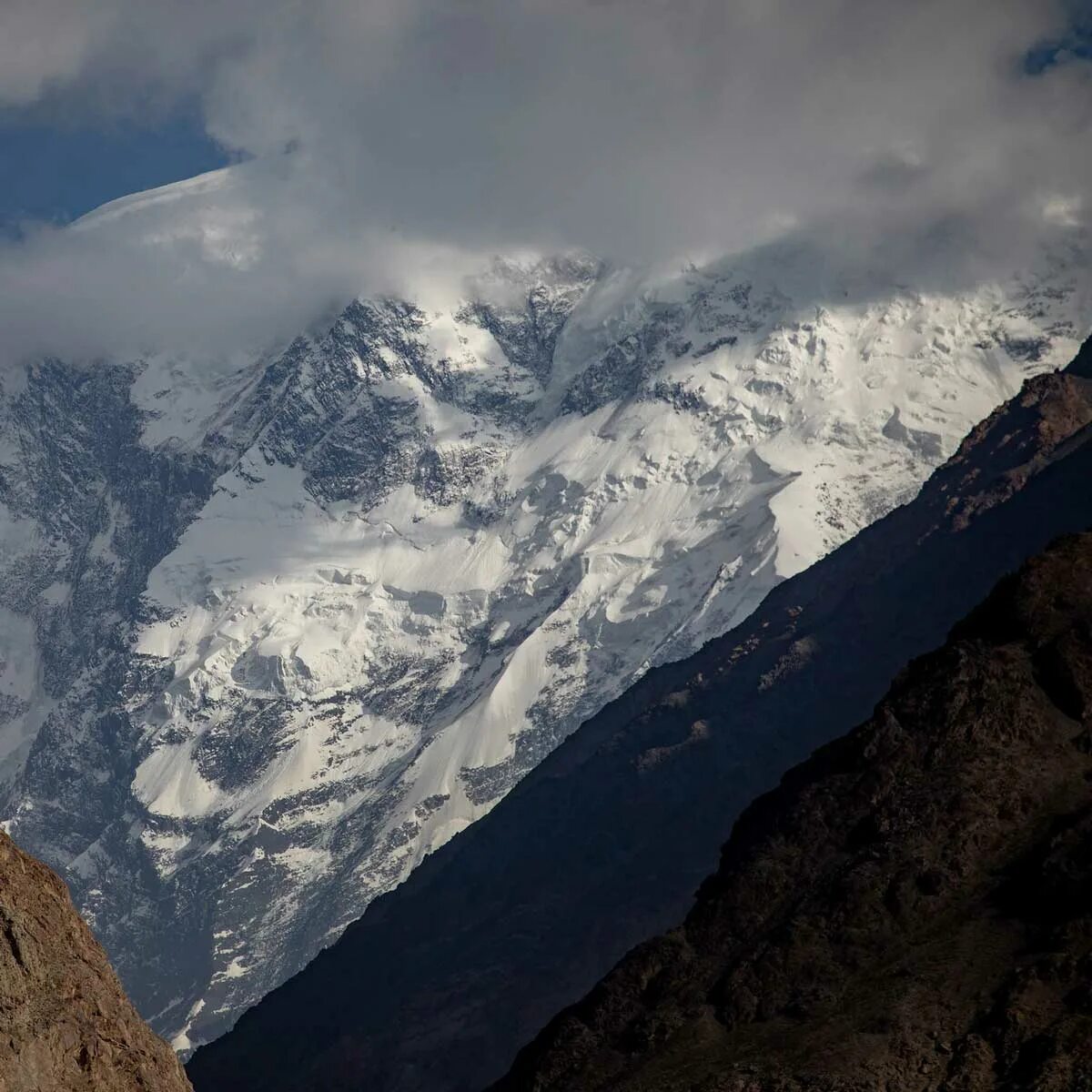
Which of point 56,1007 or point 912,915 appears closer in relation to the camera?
point 56,1007

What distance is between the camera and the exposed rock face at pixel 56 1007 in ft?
232

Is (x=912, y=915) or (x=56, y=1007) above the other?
(x=56, y=1007)

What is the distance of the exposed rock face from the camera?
7081cm

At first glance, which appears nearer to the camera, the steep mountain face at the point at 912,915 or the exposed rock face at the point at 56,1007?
the exposed rock face at the point at 56,1007

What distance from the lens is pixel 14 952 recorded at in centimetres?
7256

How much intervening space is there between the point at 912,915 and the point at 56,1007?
46172 mm

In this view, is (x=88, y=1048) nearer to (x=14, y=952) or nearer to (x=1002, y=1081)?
Answer: (x=14, y=952)

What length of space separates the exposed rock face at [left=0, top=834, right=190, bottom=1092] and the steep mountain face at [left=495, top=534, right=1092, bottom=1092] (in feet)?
99.9

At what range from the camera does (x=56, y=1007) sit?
7294cm

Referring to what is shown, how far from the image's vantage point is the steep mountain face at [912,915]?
3659 inches

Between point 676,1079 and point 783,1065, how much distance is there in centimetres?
594

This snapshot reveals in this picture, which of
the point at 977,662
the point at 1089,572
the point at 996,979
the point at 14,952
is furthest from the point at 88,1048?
the point at 1089,572

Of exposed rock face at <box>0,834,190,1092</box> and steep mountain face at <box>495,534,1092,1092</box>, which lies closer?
exposed rock face at <box>0,834,190,1092</box>

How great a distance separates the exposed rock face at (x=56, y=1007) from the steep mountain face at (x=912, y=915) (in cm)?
3045
